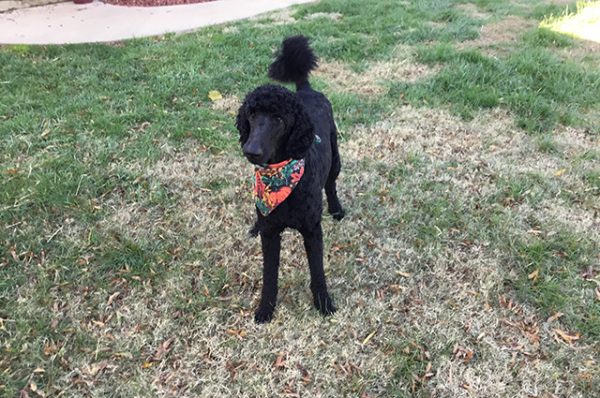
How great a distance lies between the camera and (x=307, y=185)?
2158 mm

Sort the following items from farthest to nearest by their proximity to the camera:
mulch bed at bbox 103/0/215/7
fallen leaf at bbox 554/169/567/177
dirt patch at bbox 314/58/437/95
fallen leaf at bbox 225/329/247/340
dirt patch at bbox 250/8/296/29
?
mulch bed at bbox 103/0/215/7, dirt patch at bbox 250/8/296/29, dirt patch at bbox 314/58/437/95, fallen leaf at bbox 554/169/567/177, fallen leaf at bbox 225/329/247/340

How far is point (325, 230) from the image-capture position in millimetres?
3045

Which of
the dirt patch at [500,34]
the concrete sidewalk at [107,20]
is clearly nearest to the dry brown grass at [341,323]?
the dirt patch at [500,34]

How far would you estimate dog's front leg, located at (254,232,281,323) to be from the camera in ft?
7.51

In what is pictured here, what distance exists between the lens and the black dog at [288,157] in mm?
1906

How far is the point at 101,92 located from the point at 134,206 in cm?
185

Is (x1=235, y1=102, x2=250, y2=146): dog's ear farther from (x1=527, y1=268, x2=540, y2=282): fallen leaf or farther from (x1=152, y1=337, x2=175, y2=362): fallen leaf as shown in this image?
(x1=527, y1=268, x2=540, y2=282): fallen leaf

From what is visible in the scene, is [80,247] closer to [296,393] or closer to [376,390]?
[296,393]

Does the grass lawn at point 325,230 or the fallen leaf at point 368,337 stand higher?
the grass lawn at point 325,230

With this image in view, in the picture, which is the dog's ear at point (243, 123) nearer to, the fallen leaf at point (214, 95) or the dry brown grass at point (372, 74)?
the fallen leaf at point (214, 95)

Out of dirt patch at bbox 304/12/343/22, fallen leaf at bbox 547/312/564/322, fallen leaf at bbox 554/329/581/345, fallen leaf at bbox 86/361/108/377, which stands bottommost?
fallen leaf at bbox 554/329/581/345

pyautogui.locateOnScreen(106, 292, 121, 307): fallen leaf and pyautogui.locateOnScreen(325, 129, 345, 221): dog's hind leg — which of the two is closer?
pyautogui.locateOnScreen(106, 292, 121, 307): fallen leaf

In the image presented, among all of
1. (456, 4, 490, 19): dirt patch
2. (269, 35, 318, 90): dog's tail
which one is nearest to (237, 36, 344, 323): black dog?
(269, 35, 318, 90): dog's tail

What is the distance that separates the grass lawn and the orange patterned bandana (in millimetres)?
726
